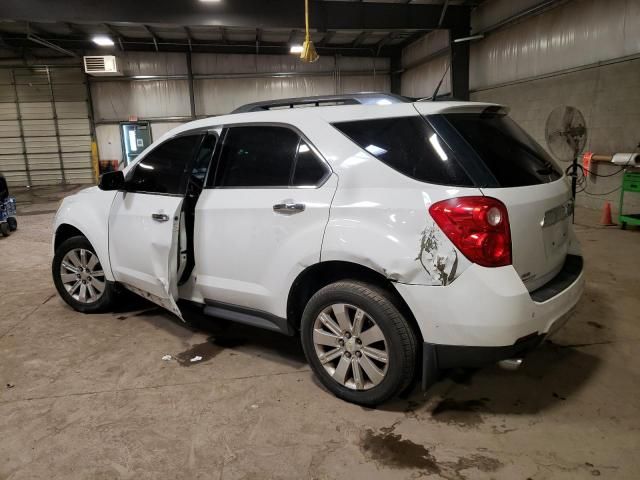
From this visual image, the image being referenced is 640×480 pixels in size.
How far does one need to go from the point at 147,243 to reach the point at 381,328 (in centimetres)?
176

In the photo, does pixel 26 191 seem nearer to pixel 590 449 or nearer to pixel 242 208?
pixel 242 208

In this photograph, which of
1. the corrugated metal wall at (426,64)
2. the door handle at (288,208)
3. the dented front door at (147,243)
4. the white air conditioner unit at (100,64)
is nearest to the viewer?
the door handle at (288,208)

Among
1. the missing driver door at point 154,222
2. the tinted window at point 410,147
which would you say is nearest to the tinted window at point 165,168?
the missing driver door at point 154,222

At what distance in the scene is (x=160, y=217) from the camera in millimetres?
2893

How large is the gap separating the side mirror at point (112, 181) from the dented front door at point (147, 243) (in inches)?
2.8

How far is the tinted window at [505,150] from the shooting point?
2068mm

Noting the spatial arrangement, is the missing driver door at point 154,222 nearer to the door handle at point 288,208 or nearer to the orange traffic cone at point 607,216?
the door handle at point 288,208

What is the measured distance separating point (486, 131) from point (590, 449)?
1520 millimetres

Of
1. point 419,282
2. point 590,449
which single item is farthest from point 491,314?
point 590,449

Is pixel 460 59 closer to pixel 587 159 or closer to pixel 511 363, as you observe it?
pixel 587 159

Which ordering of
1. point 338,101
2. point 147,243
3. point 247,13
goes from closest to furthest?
point 338,101, point 147,243, point 247,13

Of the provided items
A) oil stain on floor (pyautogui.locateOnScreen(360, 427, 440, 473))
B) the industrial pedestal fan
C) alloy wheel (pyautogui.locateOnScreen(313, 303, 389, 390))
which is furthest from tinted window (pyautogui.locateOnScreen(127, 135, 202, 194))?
the industrial pedestal fan

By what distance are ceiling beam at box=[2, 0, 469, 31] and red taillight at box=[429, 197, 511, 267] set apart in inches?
379

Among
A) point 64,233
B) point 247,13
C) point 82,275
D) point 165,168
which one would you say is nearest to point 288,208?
point 165,168
